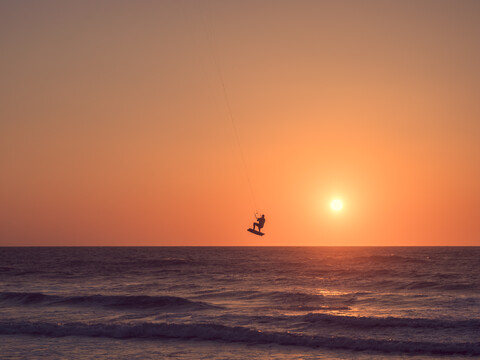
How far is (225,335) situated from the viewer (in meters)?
23.5

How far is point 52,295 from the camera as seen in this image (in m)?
37.5

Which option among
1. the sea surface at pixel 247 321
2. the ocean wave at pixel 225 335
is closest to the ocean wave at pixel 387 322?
the sea surface at pixel 247 321

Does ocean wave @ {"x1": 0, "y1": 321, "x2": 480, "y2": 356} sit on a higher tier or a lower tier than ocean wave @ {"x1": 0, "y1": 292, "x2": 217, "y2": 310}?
lower

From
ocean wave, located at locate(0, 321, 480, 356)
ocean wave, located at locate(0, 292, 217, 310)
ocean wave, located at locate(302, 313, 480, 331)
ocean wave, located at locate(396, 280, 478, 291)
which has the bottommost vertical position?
ocean wave, located at locate(0, 321, 480, 356)

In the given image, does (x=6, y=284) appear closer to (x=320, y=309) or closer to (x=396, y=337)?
(x=320, y=309)

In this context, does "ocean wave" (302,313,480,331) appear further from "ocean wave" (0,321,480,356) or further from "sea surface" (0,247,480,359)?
"ocean wave" (0,321,480,356)

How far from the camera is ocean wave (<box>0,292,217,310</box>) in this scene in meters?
32.7

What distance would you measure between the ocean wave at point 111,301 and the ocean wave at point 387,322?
773 centimetres

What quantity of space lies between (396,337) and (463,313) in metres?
7.49

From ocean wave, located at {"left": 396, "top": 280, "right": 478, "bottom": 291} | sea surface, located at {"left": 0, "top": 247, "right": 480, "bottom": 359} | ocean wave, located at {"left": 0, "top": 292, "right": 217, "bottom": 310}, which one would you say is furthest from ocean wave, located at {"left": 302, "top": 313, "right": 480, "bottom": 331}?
ocean wave, located at {"left": 396, "top": 280, "right": 478, "bottom": 291}

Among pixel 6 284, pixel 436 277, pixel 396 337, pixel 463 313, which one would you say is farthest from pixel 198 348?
pixel 436 277

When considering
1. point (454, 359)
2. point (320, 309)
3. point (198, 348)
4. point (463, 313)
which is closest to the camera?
point (454, 359)

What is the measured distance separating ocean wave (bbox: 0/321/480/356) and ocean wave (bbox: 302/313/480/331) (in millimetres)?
3209

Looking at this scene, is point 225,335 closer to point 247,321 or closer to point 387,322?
point 247,321
